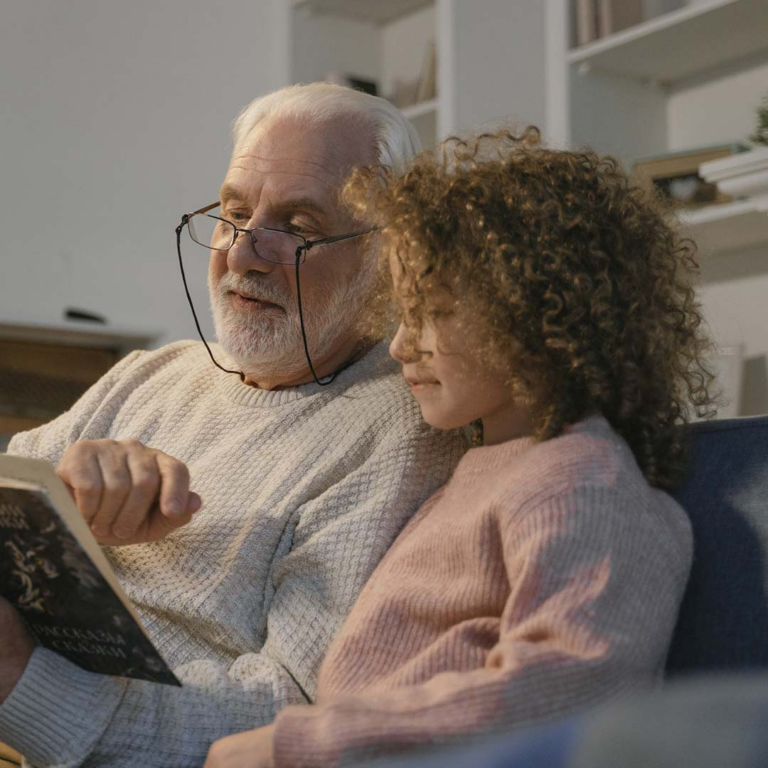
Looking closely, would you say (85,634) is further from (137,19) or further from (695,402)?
(137,19)

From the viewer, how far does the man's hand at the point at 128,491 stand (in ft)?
3.59

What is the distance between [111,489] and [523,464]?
0.44m

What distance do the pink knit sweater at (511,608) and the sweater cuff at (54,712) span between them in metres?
0.22

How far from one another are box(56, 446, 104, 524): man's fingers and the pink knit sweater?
0.98 ft

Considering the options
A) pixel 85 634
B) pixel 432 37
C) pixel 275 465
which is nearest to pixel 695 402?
pixel 275 465

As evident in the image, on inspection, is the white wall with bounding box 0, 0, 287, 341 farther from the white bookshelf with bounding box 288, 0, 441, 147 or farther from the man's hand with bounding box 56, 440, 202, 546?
the man's hand with bounding box 56, 440, 202, 546

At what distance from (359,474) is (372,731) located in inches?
18.9

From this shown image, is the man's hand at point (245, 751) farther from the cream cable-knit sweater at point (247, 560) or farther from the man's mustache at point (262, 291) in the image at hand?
the man's mustache at point (262, 291)

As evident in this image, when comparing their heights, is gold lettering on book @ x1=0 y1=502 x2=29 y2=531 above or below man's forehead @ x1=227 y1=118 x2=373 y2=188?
below

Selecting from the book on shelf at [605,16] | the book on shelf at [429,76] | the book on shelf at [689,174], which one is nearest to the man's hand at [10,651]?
the book on shelf at [689,174]

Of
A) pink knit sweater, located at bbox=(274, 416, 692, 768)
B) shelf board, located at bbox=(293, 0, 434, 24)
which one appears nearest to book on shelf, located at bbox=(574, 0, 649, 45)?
shelf board, located at bbox=(293, 0, 434, 24)

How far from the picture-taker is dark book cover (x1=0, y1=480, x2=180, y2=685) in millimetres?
875

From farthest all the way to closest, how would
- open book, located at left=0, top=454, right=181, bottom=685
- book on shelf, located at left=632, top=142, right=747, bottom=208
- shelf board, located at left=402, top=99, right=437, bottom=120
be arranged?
1. shelf board, located at left=402, top=99, right=437, bottom=120
2. book on shelf, located at left=632, top=142, right=747, bottom=208
3. open book, located at left=0, top=454, right=181, bottom=685

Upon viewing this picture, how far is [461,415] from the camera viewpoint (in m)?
1.06
